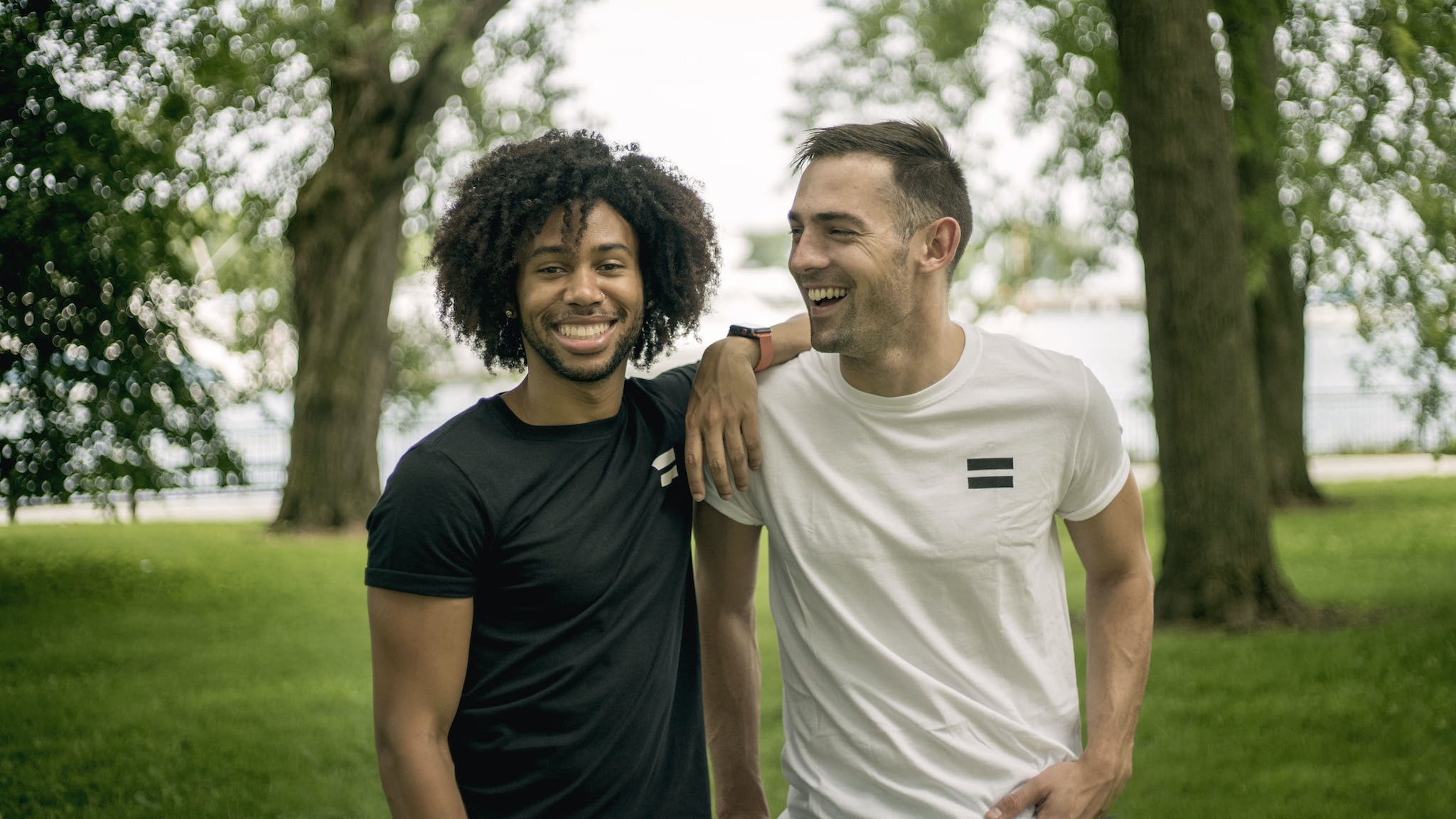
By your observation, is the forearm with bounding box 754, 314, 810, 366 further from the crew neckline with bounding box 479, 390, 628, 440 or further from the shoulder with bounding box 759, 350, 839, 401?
the crew neckline with bounding box 479, 390, 628, 440

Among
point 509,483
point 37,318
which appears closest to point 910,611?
point 509,483

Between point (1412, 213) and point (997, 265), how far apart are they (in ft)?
25.5

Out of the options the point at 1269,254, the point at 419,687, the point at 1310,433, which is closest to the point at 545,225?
the point at 419,687

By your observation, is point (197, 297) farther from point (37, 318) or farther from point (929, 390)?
point (929, 390)

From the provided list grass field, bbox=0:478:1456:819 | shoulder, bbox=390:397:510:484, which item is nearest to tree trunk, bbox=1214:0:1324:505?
grass field, bbox=0:478:1456:819

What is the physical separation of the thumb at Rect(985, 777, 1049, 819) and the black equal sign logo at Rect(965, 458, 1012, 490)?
1.97ft

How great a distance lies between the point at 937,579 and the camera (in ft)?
8.98

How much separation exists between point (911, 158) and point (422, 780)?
1659mm

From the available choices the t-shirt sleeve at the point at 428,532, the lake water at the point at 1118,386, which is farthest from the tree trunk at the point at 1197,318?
the t-shirt sleeve at the point at 428,532

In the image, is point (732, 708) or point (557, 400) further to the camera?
point (732, 708)

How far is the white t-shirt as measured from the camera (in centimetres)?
268

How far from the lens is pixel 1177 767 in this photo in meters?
6.11

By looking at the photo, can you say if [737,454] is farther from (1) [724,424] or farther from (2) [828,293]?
(2) [828,293]

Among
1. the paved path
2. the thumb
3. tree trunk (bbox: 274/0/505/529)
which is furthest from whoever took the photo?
tree trunk (bbox: 274/0/505/529)
